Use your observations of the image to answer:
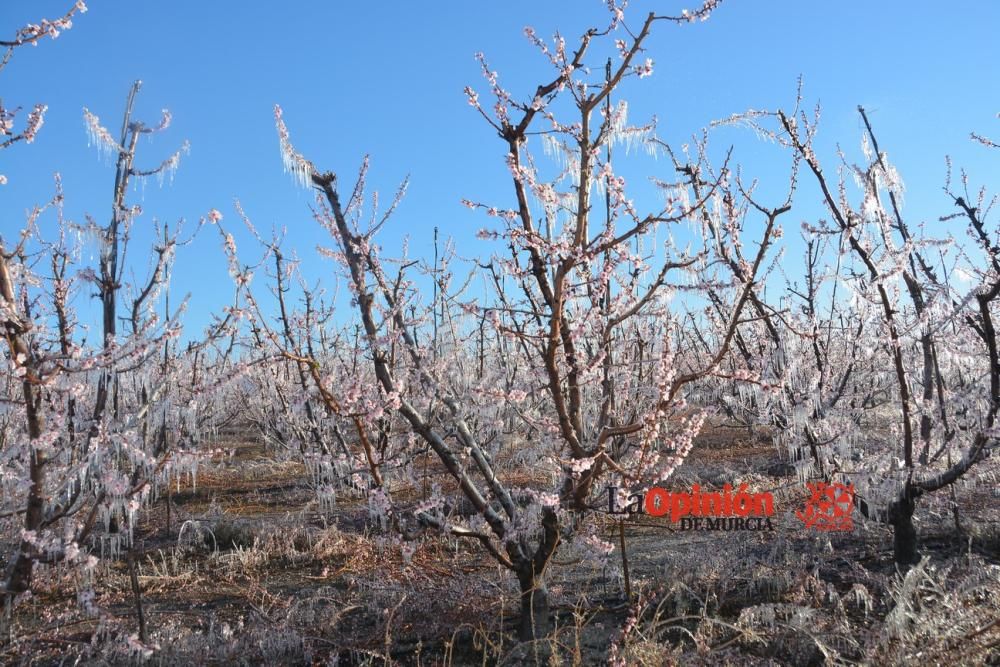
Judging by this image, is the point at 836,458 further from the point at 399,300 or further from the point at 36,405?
the point at 36,405

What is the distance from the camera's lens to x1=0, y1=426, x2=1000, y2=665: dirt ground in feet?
11.4

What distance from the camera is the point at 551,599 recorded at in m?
4.67

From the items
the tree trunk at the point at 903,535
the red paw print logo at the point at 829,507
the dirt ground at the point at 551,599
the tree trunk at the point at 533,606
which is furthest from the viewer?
the red paw print logo at the point at 829,507

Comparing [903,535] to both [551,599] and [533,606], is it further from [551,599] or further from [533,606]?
[533,606]

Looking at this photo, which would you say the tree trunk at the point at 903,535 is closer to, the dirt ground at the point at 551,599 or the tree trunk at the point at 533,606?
the dirt ground at the point at 551,599

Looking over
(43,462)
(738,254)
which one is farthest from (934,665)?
(43,462)

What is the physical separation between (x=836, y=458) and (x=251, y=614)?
4380 mm

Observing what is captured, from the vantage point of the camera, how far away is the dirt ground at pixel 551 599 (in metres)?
3.48

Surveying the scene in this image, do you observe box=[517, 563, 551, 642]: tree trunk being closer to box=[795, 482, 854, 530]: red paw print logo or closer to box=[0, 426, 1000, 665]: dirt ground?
box=[0, 426, 1000, 665]: dirt ground

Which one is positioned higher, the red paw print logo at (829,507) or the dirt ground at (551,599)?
the red paw print logo at (829,507)

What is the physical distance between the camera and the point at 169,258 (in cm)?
619

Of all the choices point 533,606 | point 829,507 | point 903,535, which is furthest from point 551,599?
point 903,535

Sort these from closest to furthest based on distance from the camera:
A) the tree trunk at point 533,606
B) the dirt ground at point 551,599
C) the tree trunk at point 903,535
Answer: the dirt ground at point 551,599 → the tree trunk at point 533,606 → the tree trunk at point 903,535

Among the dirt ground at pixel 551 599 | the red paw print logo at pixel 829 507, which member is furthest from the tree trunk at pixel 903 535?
the red paw print logo at pixel 829 507
